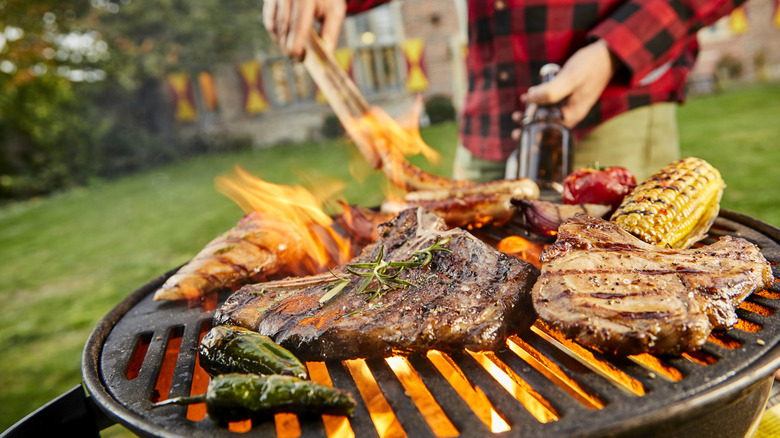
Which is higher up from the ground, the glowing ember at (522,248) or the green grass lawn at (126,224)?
the glowing ember at (522,248)

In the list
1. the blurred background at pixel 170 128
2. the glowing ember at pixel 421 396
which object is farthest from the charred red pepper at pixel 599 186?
the blurred background at pixel 170 128

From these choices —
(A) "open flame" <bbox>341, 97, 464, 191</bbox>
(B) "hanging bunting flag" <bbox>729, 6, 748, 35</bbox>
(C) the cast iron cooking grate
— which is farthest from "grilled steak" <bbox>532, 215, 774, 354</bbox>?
(B) "hanging bunting flag" <bbox>729, 6, 748, 35</bbox>

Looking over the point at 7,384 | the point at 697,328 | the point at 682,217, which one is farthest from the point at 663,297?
the point at 7,384

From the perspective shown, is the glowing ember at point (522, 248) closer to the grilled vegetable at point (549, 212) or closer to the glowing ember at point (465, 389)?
the grilled vegetable at point (549, 212)

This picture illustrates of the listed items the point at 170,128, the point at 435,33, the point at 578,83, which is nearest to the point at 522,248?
the point at 578,83

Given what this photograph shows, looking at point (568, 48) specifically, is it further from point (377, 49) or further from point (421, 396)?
point (377, 49)

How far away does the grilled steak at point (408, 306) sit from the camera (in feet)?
4.73

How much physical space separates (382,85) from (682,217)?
18.0 m

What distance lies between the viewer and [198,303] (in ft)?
6.78

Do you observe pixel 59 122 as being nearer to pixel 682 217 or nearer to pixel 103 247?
pixel 103 247

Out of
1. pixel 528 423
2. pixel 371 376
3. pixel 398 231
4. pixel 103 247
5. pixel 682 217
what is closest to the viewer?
pixel 528 423

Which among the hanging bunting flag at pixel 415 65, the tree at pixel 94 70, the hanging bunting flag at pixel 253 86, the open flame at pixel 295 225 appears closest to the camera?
the open flame at pixel 295 225

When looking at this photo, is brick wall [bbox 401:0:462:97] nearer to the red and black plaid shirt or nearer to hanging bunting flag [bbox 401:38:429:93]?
hanging bunting flag [bbox 401:38:429:93]

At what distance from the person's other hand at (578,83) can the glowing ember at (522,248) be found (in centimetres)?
82
